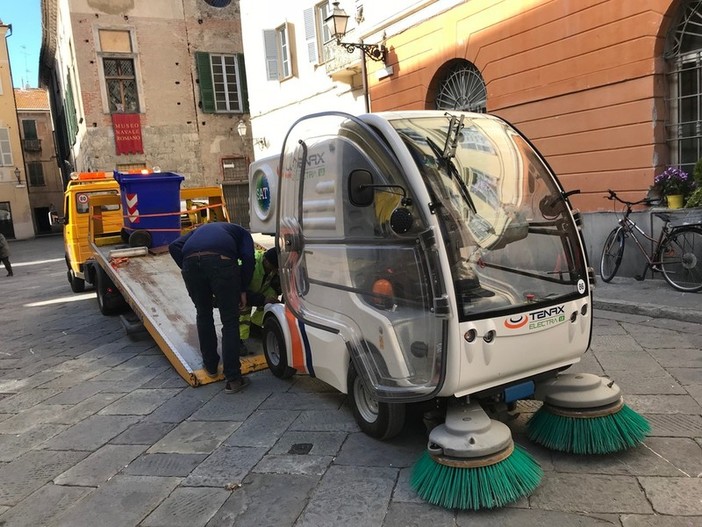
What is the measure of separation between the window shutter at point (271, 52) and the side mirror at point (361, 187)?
44.8 ft

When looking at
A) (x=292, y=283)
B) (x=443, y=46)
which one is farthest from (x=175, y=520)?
(x=443, y=46)

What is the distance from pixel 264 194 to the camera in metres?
5.39

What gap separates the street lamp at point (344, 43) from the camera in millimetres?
11336

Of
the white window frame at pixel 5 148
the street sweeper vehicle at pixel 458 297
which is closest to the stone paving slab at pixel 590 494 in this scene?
the street sweeper vehicle at pixel 458 297

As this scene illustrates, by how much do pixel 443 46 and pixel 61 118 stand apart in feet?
95.4

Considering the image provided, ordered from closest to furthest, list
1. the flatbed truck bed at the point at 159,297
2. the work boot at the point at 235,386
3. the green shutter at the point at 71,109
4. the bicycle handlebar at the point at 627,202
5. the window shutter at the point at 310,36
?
the work boot at the point at 235,386
the flatbed truck bed at the point at 159,297
the bicycle handlebar at the point at 627,202
the window shutter at the point at 310,36
the green shutter at the point at 71,109

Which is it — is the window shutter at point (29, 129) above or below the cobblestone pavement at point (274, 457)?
above

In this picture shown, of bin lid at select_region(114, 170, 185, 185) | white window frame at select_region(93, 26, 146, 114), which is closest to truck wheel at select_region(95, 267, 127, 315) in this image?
bin lid at select_region(114, 170, 185, 185)

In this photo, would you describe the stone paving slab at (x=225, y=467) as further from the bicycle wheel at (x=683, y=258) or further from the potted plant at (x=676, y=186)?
the potted plant at (x=676, y=186)

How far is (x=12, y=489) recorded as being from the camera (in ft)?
10.4

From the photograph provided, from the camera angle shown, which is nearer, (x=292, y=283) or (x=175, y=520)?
(x=175, y=520)

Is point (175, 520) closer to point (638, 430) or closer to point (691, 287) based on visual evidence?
point (638, 430)

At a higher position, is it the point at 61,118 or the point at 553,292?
the point at 61,118

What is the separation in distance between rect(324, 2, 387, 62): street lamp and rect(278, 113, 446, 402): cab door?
8156mm
